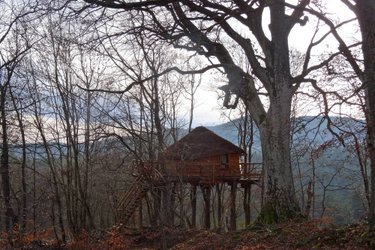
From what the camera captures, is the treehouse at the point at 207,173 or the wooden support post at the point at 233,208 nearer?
the treehouse at the point at 207,173

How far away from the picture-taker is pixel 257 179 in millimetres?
26797

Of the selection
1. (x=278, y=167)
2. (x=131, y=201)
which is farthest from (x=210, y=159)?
(x=278, y=167)

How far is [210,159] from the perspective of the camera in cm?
2800

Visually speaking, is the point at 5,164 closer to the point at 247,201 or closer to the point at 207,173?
the point at 207,173

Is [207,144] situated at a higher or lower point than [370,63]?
higher

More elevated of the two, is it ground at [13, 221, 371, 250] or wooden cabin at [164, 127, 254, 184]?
wooden cabin at [164, 127, 254, 184]

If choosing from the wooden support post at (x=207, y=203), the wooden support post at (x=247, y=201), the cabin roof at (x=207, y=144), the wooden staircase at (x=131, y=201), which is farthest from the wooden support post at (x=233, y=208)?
the wooden staircase at (x=131, y=201)

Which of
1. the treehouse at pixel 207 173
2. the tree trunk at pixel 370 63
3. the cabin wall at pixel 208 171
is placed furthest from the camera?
the cabin wall at pixel 208 171

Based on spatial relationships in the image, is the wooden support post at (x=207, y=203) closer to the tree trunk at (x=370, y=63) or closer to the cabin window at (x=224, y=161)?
the cabin window at (x=224, y=161)

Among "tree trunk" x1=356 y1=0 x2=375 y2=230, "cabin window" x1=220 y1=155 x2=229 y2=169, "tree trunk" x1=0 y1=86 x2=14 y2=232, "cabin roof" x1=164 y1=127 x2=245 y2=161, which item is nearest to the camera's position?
"tree trunk" x1=356 y1=0 x2=375 y2=230

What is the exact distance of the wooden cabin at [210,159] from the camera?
2528cm

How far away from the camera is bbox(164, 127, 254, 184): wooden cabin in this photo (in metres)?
25.3

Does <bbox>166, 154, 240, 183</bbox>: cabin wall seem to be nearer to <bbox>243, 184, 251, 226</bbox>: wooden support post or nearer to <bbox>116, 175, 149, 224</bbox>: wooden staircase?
<bbox>243, 184, 251, 226</bbox>: wooden support post

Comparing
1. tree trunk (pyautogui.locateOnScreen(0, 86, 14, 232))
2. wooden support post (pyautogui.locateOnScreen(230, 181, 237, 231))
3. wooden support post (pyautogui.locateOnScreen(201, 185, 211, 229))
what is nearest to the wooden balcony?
wooden support post (pyautogui.locateOnScreen(230, 181, 237, 231))
